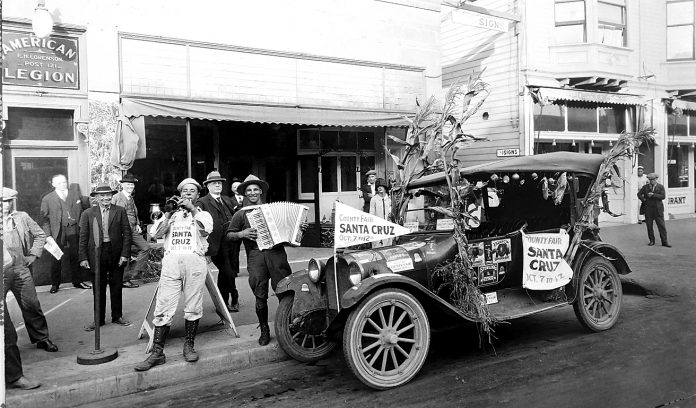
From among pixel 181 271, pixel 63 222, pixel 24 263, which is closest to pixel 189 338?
Result: pixel 181 271

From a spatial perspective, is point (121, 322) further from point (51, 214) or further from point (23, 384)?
point (51, 214)

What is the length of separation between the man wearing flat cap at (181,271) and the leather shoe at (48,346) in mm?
1271

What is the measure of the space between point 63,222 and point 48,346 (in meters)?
3.79

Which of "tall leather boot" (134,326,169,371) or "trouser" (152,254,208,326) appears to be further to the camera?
"trouser" (152,254,208,326)

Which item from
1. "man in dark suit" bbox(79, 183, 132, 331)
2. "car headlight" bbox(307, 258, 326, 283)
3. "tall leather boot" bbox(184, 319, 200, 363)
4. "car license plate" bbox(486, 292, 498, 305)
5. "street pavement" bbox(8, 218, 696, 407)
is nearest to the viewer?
"street pavement" bbox(8, 218, 696, 407)

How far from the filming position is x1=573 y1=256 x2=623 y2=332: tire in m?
6.20

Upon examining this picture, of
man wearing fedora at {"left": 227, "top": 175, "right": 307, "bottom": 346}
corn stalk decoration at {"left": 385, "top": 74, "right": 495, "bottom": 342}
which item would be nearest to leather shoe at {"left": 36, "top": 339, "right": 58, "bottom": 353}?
man wearing fedora at {"left": 227, "top": 175, "right": 307, "bottom": 346}

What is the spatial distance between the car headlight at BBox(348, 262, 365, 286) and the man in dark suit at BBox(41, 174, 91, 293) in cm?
594

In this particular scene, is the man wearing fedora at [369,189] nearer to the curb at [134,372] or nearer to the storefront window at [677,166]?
the curb at [134,372]

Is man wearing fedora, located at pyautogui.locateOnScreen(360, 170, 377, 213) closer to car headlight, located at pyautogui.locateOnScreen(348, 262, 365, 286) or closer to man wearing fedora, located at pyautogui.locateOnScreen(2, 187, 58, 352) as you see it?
car headlight, located at pyautogui.locateOnScreen(348, 262, 365, 286)

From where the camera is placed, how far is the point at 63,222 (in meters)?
9.17

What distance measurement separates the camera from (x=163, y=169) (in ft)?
36.4

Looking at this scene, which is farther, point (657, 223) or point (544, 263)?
point (657, 223)

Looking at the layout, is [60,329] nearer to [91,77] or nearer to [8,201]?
[8,201]
